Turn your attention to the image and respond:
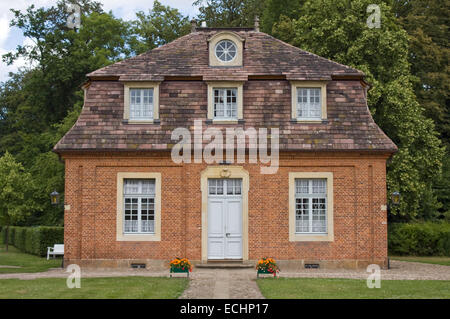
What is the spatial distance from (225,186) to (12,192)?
57.4ft

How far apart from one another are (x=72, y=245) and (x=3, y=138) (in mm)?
33866

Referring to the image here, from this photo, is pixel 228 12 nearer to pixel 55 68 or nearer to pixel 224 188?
pixel 55 68

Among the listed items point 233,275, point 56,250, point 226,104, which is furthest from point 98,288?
point 56,250

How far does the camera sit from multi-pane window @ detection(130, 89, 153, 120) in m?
22.0

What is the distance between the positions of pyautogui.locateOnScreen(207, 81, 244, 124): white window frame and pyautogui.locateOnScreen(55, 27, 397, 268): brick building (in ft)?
0.12

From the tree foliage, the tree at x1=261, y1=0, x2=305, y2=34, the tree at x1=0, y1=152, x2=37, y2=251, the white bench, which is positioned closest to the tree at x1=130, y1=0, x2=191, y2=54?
the tree foliage

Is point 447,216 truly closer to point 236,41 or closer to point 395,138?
point 395,138

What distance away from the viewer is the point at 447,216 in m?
35.4

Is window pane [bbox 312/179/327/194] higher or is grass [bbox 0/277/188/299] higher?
window pane [bbox 312/179/327/194]

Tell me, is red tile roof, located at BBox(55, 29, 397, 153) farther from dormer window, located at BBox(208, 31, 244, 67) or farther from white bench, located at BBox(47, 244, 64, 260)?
white bench, located at BBox(47, 244, 64, 260)

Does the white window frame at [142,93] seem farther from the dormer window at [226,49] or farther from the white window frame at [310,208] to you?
the white window frame at [310,208]

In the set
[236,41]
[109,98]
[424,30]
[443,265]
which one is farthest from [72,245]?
[424,30]

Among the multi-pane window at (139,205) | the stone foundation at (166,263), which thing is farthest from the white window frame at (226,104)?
the stone foundation at (166,263)
